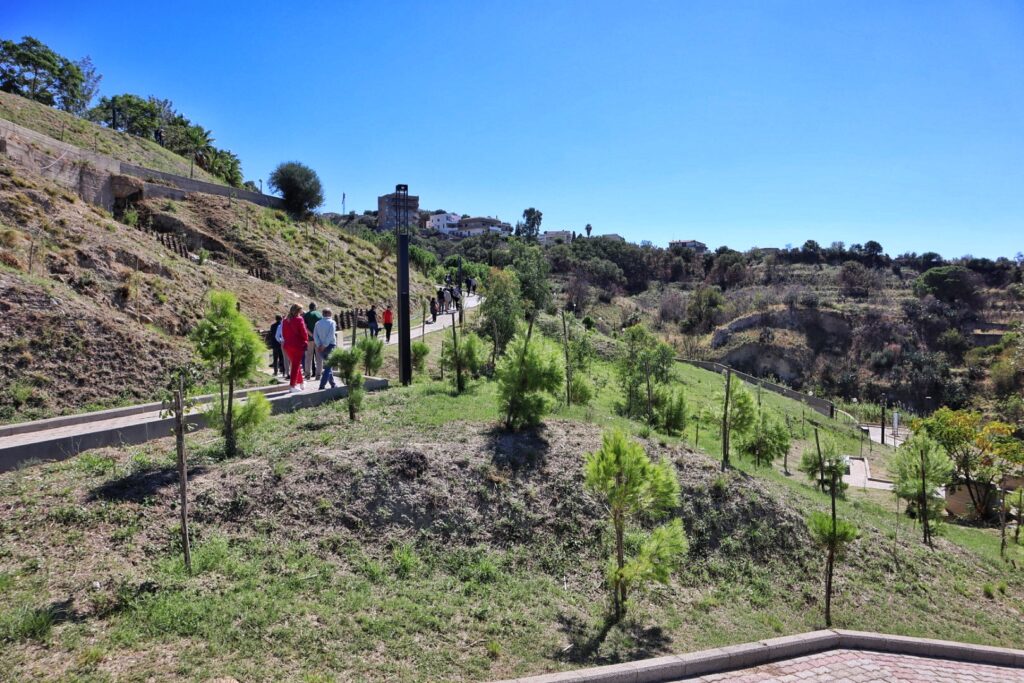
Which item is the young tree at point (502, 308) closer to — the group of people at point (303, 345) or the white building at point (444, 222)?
the group of people at point (303, 345)

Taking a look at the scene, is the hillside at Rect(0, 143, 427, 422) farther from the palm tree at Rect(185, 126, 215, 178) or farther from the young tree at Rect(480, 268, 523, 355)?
the palm tree at Rect(185, 126, 215, 178)

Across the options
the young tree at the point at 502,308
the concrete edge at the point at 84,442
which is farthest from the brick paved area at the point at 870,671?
the young tree at the point at 502,308

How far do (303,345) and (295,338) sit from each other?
250mm

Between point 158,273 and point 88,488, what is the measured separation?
1168 cm

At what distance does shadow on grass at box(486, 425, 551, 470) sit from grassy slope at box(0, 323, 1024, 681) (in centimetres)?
7

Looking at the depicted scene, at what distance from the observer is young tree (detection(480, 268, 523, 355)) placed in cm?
1988

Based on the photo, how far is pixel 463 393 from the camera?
14594 mm

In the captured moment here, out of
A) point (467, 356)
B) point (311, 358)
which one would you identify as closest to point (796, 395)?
point (467, 356)

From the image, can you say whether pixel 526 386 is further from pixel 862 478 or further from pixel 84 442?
pixel 862 478

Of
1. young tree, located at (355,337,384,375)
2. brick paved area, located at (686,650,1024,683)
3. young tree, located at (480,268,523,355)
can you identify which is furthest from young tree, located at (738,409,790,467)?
young tree, located at (355,337,384,375)

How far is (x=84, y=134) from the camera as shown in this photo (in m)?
34.0

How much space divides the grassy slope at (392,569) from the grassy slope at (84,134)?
94.9 ft

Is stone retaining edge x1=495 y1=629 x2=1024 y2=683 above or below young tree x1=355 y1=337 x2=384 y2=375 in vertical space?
below

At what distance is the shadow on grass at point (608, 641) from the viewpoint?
674 cm
